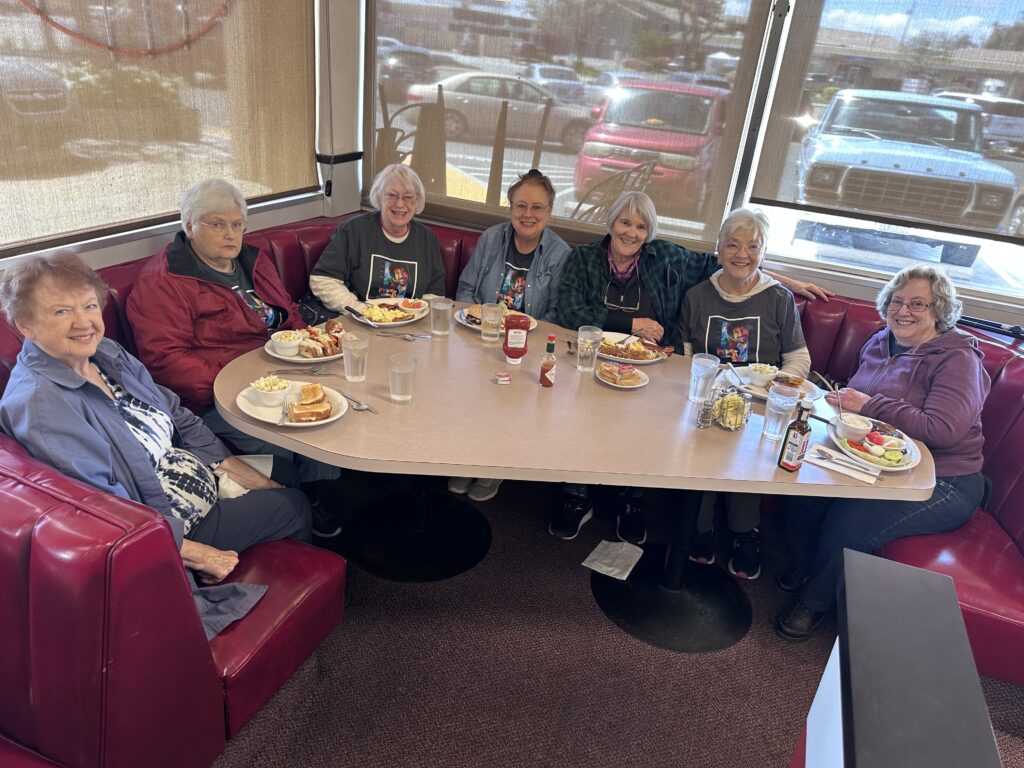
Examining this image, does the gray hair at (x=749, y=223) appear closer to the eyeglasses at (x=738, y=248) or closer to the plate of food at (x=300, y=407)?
the eyeglasses at (x=738, y=248)

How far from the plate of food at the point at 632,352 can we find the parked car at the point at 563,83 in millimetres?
1519

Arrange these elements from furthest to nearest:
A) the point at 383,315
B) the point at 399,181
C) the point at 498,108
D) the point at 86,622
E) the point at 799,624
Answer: the point at 498,108 → the point at 399,181 → the point at 383,315 → the point at 799,624 → the point at 86,622

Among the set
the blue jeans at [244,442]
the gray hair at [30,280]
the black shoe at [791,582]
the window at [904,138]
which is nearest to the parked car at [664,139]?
the window at [904,138]

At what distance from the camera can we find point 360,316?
2344 millimetres

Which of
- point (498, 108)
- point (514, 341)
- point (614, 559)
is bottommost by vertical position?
point (614, 559)

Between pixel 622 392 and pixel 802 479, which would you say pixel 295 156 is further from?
pixel 802 479

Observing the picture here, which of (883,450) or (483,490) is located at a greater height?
(883,450)

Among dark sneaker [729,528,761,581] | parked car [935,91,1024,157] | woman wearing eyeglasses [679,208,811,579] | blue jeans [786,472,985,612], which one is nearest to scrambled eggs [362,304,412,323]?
woman wearing eyeglasses [679,208,811,579]

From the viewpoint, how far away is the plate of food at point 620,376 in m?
2.00

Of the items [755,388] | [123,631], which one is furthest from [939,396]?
[123,631]

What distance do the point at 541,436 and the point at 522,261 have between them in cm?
132

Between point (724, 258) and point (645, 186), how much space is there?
3.01ft

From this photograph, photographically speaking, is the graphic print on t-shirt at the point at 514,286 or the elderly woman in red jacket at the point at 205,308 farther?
the graphic print on t-shirt at the point at 514,286

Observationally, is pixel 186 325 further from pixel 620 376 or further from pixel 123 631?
pixel 620 376
